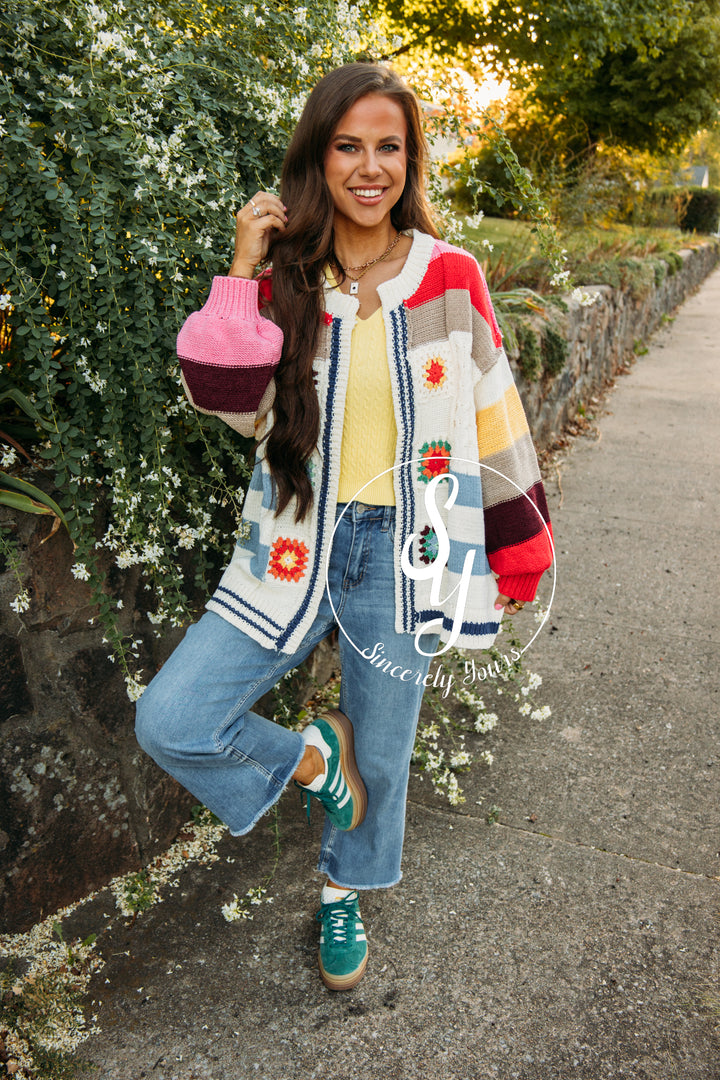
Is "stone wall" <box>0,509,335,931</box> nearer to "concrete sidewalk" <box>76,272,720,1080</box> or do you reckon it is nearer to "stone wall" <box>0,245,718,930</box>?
"stone wall" <box>0,245,718,930</box>

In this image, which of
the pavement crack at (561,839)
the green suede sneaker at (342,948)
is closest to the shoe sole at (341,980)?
the green suede sneaker at (342,948)

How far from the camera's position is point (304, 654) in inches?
81.7

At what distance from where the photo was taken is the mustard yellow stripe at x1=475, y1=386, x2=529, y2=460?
1.94 meters

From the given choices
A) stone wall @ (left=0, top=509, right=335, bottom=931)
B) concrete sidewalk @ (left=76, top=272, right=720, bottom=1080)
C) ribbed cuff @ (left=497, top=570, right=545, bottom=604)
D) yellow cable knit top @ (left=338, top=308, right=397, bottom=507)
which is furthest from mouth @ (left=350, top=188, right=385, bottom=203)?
A: concrete sidewalk @ (left=76, top=272, right=720, bottom=1080)

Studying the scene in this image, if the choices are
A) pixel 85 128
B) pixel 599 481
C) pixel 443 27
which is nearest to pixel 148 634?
pixel 85 128

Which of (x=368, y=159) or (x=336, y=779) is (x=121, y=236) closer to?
(x=368, y=159)

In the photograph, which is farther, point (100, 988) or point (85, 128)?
point (100, 988)

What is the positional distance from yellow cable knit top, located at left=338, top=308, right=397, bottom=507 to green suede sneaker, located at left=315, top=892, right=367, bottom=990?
3.63ft

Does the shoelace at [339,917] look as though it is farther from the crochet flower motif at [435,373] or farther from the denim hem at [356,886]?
the crochet flower motif at [435,373]

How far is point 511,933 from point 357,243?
1852mm

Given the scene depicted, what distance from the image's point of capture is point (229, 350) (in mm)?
1769

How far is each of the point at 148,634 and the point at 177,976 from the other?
35.4 inches

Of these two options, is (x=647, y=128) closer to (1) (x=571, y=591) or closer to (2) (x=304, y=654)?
(1) (x=571, y=591)

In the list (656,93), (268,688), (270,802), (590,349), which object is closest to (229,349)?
(268,688)
